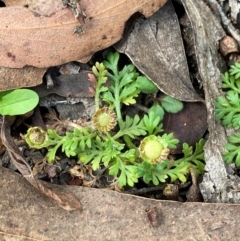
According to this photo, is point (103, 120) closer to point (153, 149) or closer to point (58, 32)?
point (153, 149)

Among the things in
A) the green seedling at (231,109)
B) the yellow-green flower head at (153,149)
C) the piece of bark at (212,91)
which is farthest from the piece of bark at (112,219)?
the green seedling at (231,109)

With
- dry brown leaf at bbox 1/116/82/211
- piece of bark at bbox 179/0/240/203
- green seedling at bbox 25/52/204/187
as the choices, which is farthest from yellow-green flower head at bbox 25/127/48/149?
piece of bark at bbox 179/0/240/203

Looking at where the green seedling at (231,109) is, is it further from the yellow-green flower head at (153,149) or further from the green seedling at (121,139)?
the yellow-green flower head at (153,149)

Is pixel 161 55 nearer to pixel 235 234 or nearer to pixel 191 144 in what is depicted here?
pixel 191 144

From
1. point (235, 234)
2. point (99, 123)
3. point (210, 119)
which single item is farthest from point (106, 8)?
point (235, 234)

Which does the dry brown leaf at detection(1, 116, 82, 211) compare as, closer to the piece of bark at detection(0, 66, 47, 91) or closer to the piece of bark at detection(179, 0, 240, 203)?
the piece of bark at detection(0, 66, 47, 91)

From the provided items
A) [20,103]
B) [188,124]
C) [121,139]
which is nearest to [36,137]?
[20,103]
